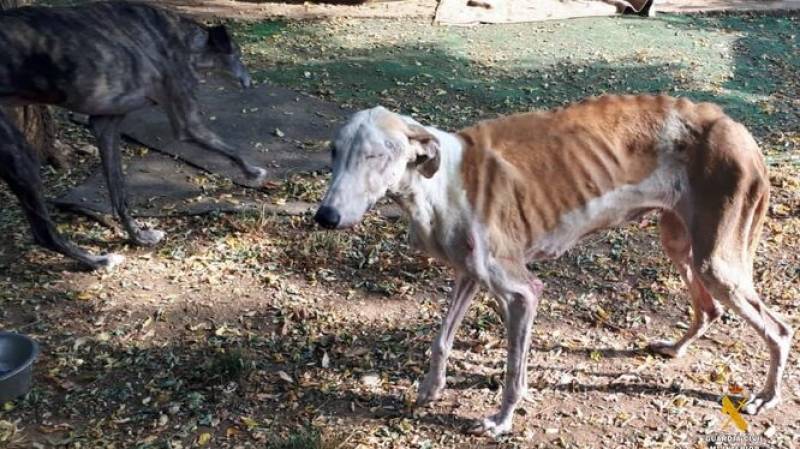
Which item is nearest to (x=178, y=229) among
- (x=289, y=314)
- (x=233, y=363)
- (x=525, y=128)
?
(x=289, y=314)

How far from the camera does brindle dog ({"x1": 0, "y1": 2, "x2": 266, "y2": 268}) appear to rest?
15.3ft

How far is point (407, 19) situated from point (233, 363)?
22.1 ft

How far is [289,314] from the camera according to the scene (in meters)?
4.57

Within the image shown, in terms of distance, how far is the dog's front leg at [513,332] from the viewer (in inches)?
134

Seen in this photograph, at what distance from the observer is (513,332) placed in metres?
3.52

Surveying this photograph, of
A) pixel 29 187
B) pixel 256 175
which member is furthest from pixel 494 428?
pixel 29 187

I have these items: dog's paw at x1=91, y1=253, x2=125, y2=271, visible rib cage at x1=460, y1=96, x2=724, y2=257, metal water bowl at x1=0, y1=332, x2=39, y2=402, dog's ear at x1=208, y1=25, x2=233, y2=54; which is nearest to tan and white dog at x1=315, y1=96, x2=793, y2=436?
visible rib cage at x1=460, y1=96, x2=724, y2=257

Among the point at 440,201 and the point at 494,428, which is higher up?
the point at 440,201

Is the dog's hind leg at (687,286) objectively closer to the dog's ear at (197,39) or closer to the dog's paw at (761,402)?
the dog's paw at (761,402)

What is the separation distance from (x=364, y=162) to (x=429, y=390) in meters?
1.43

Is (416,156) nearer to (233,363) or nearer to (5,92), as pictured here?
(233,363)

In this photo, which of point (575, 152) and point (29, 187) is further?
point (29, 187)

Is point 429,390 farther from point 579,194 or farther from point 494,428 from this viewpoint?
point 579,194

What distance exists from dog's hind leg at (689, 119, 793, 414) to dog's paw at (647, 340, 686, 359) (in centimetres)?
56
